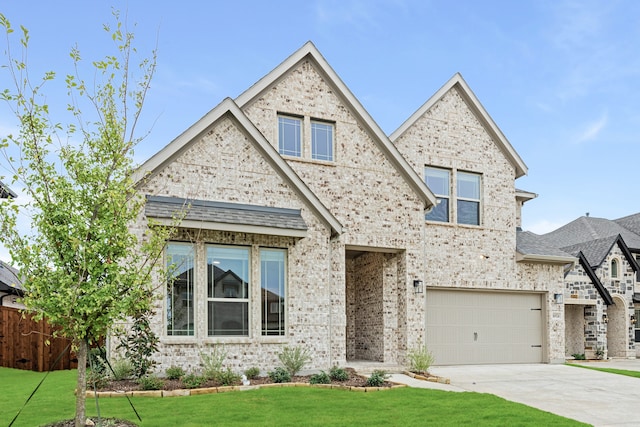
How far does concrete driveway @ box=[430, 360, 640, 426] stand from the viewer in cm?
1049

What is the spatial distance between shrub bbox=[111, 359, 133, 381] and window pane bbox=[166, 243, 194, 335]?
1.16m

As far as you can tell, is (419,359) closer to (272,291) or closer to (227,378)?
(272,291)

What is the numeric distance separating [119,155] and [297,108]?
8372 millimetres

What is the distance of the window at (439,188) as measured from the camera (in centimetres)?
1866

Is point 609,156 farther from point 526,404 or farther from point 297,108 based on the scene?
point 526,404

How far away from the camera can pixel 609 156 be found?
1016 inches

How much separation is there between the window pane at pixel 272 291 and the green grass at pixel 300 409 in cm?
226

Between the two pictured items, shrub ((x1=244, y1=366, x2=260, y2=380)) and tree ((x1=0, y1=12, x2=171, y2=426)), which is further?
shrub ((x1=244, y1=366, x2=260, y2=380))

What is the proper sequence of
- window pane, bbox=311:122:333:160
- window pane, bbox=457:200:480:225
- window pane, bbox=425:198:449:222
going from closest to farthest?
1. window pane, bbox=311:122:333:160
2. window pane, bbox=425:198:449:222
3. window pane, bbox=457:200:480:225

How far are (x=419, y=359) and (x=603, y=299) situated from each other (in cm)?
1251

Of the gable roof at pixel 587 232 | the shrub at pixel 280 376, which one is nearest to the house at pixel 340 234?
the shrub at pixel 280 376

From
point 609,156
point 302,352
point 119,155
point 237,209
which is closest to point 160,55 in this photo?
point 119,155

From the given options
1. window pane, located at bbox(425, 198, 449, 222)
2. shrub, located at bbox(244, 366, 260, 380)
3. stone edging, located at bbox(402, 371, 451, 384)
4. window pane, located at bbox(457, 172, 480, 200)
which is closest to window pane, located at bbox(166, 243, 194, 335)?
shrub, located at bbox(244, 366, 260, 380)

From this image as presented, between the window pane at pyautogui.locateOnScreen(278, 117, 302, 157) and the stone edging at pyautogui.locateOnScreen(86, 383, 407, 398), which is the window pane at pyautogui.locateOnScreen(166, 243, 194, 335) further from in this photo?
the window pane at pyautogui.locateOnScreen(278, 117, 302, 157)
